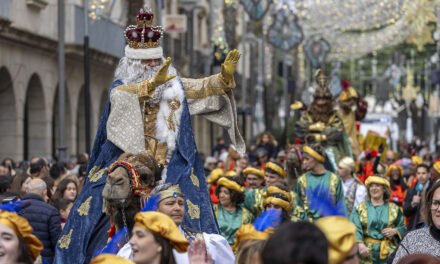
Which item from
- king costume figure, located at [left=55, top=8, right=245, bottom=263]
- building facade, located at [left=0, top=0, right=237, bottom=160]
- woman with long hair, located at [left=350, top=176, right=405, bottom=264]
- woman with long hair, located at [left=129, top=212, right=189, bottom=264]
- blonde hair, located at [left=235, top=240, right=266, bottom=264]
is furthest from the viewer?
building facade, located at [left=0, top=0, right=237, bottom=160]

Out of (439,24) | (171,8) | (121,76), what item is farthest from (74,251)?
(171,8)

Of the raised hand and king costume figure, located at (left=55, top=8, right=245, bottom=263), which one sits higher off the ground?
the raised hand

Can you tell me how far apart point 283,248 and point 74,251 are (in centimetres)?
518

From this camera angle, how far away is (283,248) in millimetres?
4914

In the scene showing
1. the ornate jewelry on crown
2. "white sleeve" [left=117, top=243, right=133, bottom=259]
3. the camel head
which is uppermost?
the ornate jewelry on crown

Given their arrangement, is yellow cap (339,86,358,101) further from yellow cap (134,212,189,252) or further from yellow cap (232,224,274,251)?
yellow cap (232,224,274,251)

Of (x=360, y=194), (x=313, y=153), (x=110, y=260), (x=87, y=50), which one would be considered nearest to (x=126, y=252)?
(x=110, y=260)

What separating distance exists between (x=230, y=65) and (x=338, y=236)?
200 inches

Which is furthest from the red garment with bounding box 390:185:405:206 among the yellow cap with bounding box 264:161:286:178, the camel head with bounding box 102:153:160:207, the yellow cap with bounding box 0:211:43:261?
the yellow cap with bounding box 0:211:43:261

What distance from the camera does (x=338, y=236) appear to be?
5395 mm

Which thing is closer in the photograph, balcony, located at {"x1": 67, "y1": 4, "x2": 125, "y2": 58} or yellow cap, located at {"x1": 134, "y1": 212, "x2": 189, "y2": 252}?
yellow cap, located at {"x1": 134, "y1": 212, "x2": 189, "y2": 252}

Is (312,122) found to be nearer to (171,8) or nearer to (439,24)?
(439,24)

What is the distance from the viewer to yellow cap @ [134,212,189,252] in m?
6.45

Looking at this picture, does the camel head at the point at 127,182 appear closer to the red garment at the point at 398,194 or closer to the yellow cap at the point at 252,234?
the yellow cap at the point at 252,234
